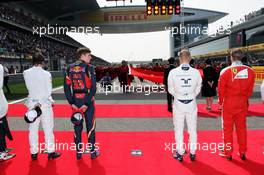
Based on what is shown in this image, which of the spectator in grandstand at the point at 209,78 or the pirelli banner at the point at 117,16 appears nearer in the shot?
the spectator in grandstand at the point at 209,78

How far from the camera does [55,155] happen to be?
4.72 meters

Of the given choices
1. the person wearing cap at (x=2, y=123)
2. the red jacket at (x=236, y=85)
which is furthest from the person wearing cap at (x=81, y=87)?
the red jacket at (x=236, y=85)

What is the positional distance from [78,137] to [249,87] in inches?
114

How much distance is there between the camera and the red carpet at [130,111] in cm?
844

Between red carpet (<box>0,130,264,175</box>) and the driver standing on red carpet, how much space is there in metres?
0.37

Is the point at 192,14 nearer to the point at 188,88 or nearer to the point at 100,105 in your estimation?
the point at 100,105

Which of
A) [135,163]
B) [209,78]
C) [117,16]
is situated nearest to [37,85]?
[135,163]

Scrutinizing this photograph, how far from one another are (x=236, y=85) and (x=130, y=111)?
5.41m

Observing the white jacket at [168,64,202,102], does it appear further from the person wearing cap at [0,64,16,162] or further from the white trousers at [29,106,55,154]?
the person wearing cap at [0,64,16,162]

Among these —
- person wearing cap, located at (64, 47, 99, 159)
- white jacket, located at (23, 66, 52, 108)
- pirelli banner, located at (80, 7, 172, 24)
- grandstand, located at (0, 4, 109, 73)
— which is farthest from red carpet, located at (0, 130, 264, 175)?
pirelli banner, located at (80, 7, 172, 24)

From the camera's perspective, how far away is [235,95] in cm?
Result: 430

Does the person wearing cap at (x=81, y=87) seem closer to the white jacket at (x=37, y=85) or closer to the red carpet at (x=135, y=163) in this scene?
the white jacket at (x=37, y=85)

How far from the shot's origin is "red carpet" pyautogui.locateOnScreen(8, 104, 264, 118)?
8.44m

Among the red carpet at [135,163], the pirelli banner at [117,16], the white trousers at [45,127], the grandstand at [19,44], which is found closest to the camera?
the red carpet at [135,163]
